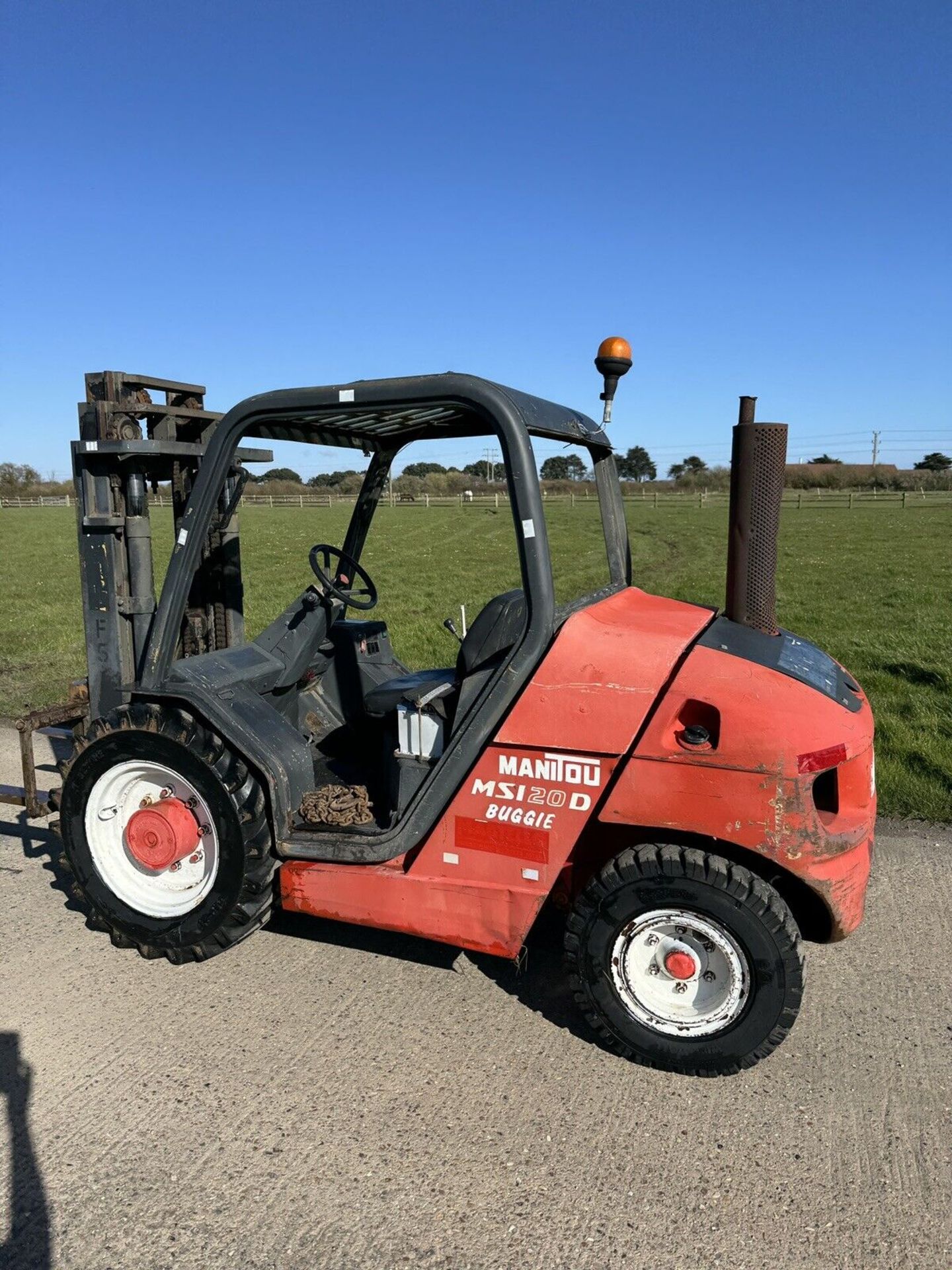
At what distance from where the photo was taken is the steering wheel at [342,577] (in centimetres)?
440

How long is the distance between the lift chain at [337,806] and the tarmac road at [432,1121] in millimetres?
650

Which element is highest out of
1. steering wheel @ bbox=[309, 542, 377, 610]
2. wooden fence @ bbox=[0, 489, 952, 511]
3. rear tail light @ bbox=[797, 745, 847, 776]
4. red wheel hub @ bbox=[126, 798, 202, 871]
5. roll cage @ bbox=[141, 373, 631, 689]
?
wooden fence @ bbox=[0, 489, 952, 511]

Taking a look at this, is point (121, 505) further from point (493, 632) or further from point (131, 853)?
point (493, 632)

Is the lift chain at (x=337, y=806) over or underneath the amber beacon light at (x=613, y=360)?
underneath

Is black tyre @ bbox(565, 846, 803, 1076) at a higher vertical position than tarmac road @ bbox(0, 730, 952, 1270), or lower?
higher

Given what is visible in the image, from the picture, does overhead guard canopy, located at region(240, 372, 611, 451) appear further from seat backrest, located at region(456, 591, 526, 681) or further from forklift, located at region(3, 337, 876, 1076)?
seat backrest, located at region(456, 591, 526, 681)

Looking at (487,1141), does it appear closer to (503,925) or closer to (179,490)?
(503,925)

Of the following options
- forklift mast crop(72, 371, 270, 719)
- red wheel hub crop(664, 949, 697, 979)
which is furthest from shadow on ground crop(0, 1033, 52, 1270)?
red wheel hub crop(664, 949, 697, 979)

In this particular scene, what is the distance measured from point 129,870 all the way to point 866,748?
3.00 meters

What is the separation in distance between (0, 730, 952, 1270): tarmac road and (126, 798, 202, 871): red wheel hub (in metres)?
0.50

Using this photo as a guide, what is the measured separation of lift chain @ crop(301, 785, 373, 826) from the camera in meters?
3.68

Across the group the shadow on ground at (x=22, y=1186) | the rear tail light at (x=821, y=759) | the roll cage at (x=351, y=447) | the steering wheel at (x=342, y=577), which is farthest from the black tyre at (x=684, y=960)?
the steering wheel at (x=342, y=577)

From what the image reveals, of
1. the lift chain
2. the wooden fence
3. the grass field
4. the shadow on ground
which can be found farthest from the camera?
the wooden fence

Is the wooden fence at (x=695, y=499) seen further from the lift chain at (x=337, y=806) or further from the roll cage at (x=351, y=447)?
the lift chain at (x=337, y=806)
